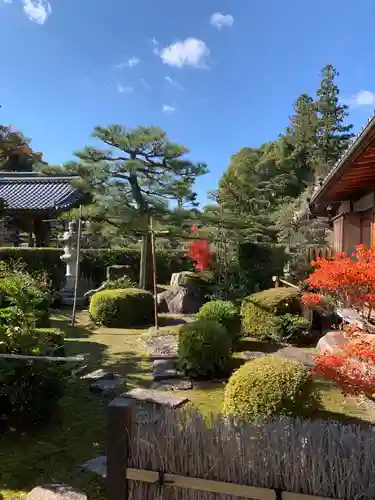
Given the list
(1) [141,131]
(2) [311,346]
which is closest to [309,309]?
(2) [311,346]

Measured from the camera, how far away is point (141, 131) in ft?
39.6

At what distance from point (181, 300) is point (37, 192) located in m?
8.55

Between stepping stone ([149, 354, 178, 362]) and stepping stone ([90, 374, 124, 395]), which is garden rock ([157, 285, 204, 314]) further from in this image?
stepping stone ([90, 374, 124, 395])

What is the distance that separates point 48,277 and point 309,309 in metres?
9.11

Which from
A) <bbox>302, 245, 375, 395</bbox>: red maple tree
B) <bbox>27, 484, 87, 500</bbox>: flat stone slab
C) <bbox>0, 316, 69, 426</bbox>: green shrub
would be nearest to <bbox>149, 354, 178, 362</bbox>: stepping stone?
<bbox>0, 316, 69, 426</bbox>: green shrub

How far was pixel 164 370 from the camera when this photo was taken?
5.91 meters

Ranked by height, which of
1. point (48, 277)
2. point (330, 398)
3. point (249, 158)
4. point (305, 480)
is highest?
point (249, 158)

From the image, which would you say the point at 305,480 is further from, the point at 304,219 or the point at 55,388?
the point at 304,219

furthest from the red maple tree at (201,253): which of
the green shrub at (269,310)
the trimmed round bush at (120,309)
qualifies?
the green shrub at (269,310)

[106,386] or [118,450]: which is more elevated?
[118,450]

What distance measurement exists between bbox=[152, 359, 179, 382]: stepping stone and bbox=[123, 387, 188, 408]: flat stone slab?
2.61 feet

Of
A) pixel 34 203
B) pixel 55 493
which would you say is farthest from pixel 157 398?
pixel 34 203

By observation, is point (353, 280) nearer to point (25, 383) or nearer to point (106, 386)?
point (25, 383)

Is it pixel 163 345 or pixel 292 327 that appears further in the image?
pixel 292 327
